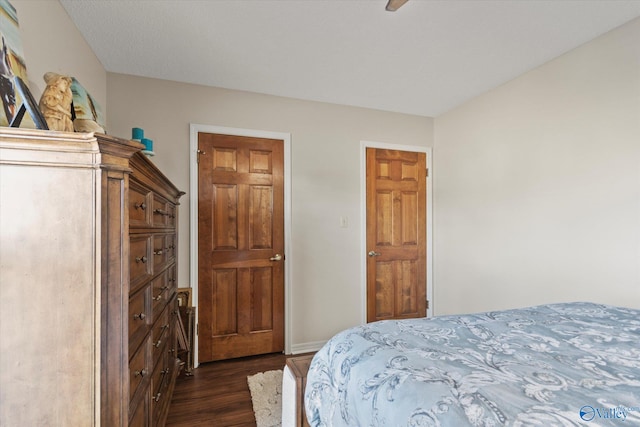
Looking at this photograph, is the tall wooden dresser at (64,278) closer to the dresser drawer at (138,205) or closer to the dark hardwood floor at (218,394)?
the dresser drawer at (138,205)

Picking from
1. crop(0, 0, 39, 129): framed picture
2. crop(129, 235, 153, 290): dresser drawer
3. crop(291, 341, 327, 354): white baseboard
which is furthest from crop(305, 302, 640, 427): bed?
crop(291, 341, 327, 354): white baseboard

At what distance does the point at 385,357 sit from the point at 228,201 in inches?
82.6

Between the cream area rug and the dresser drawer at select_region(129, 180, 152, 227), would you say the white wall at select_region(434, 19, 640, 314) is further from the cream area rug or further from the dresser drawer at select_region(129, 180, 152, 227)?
the dresser drawer at select_region(129, 180, 152, 227)

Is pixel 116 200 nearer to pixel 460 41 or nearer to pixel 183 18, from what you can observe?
pixel 183 18

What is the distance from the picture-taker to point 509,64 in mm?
2291

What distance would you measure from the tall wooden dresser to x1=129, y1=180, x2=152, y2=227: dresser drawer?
14cm

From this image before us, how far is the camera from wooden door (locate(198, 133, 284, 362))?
259 centimetres

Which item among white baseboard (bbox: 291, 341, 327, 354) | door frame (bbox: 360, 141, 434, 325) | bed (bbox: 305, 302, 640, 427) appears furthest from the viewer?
door frame (bbox: 360, 141, 434, 325)

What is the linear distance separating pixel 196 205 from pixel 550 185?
279 cm

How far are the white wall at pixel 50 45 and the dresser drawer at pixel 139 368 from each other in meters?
1.25

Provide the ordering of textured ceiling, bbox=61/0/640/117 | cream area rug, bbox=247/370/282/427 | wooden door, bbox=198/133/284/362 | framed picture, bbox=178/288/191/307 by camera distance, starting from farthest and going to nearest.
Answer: wooden door, bbox=198/133/284/362 < framed picture, bbox=178/288/191/307 < cream area rug, bbox=247/370/282/427 < textured ceiling, bbox=61/0/640/117

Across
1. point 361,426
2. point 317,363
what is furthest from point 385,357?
point 317,363

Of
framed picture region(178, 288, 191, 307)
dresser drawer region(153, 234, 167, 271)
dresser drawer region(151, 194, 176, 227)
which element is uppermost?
dresser drawer region(151, 194, 176, 227)

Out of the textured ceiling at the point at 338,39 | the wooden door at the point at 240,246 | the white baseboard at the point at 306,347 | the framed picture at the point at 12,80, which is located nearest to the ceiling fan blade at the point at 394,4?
the textured ceiling at the point at 338,39
